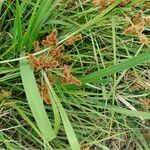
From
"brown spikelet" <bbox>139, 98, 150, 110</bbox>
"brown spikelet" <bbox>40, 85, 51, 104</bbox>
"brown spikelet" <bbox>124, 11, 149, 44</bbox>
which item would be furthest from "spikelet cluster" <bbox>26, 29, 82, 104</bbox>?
"brown spikelet" <bbox>139, 98, 150, 110</bbox>

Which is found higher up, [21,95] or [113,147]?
[21,95]

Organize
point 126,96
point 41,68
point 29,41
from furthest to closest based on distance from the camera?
point 126,96 → point 29,41 → point 41,68

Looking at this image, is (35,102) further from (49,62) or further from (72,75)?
(72,75)

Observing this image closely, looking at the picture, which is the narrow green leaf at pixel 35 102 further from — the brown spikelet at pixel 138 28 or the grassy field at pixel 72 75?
the brown spikelet at pixel 138 28

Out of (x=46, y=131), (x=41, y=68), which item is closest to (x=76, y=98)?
(x=41, y=68)

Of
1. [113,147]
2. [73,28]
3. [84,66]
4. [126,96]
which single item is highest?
[73,28]

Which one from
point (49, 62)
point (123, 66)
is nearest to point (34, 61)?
point (49, 62)

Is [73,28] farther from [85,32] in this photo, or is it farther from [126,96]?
[126,96]
